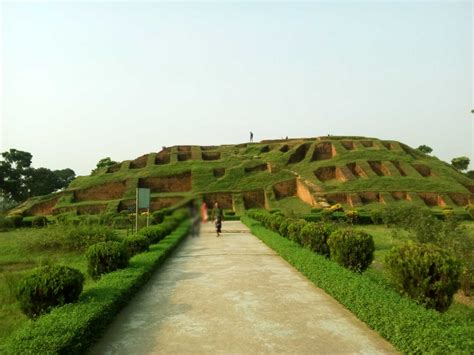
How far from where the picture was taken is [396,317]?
15.4ft

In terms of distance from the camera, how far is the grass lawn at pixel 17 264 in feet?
22.4

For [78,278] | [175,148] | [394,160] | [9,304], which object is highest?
[175,148]

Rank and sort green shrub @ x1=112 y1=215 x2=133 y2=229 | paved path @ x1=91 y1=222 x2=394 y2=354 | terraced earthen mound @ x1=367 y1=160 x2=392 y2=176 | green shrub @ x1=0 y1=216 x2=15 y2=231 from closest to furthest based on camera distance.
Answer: paved path @ x1=91 y1=222 x2=394 y2=354 → green shrub @ x1=112 y1=215 x2=133 y2=229 → green shrub @ x1=0 y1=216 x2=15 y2=231 → terraced earthen mound @ x1=367 y1=160 x2=392 y2=176

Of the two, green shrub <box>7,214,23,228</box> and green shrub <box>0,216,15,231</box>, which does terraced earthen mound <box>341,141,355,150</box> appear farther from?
green shrub <box>0,216,15,231</box>

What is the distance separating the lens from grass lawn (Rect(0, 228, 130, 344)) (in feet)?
22.4

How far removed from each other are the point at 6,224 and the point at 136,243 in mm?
19985

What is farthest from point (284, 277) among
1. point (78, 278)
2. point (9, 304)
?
point (9, 304)

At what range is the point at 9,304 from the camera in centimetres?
785

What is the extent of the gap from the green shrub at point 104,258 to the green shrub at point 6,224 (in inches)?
823

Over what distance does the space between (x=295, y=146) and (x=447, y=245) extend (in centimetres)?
3957

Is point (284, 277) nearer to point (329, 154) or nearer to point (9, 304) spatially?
point (9, 304)

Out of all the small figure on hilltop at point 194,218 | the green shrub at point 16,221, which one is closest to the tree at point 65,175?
the green shrub at point 16,221

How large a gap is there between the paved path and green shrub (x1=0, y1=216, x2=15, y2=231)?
68.1 feet

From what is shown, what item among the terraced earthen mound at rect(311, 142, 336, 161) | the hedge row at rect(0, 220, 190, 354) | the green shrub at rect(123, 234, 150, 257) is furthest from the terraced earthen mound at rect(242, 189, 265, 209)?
the hedge row at rect(0, 220, 190, 354)
